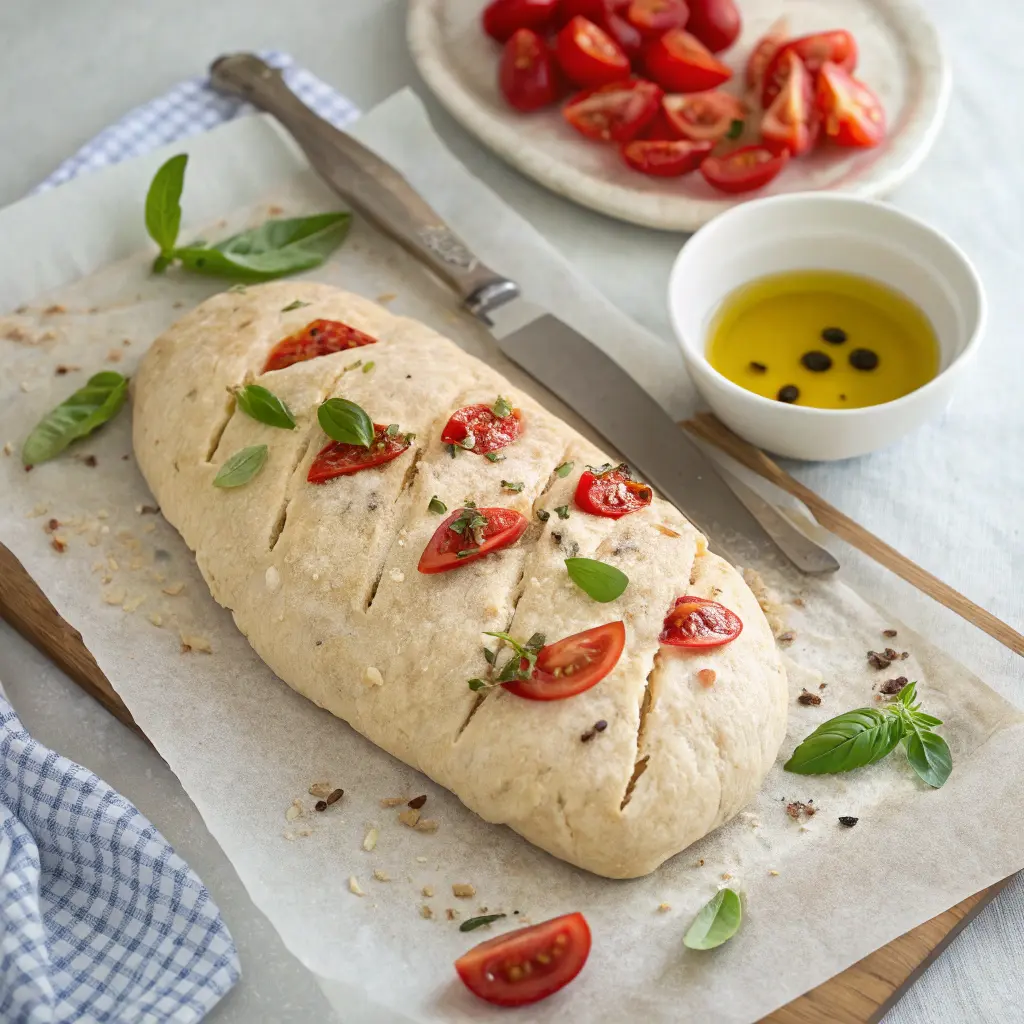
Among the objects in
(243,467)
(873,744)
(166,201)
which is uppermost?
(166,201)

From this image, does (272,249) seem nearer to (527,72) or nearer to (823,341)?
(527,72)

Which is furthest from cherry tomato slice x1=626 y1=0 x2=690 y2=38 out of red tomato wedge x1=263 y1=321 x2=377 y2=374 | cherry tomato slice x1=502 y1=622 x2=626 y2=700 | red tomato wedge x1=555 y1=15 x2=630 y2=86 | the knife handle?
cherry tomato slice x1=502 y1=622 x2=626 y2=700

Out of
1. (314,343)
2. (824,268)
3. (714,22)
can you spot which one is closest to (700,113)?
(714,22)

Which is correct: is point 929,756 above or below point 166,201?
below

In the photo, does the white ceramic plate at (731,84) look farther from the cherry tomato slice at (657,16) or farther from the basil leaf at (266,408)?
the basil leaf at (266,408)

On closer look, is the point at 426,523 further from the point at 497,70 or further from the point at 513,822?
the point at 497,70

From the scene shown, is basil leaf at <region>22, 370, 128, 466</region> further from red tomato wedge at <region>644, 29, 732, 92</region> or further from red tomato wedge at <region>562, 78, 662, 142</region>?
red tomato wedge at <region>644, 29, 732, 92</region>

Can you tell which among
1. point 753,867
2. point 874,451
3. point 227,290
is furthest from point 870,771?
point 227,290
